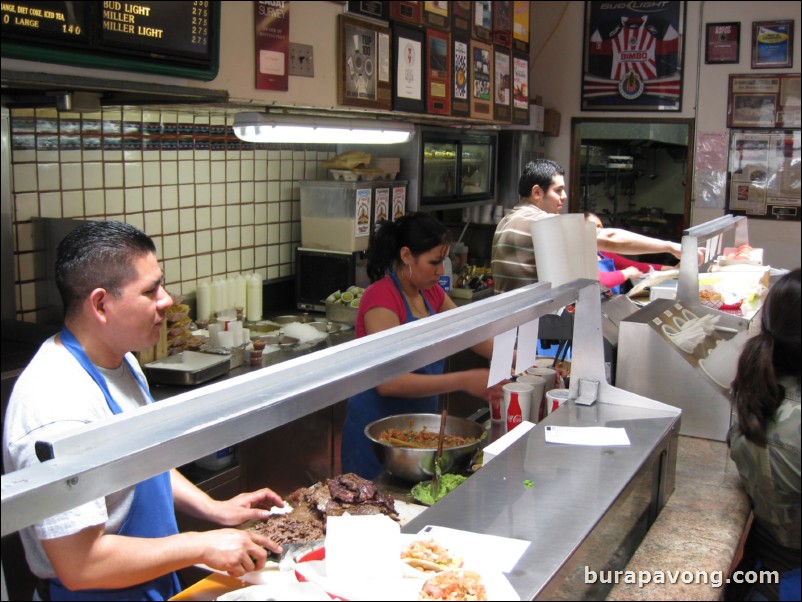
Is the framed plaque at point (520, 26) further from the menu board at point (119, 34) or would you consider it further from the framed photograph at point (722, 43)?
the menu board at point (119, 34)

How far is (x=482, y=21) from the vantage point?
5316 millimetres

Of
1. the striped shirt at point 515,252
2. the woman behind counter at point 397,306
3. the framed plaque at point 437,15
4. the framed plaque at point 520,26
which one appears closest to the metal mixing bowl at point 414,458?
the woman behind counter at point 397,306

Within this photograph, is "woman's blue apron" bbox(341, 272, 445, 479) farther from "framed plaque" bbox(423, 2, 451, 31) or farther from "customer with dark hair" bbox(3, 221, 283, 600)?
"framed plaque" bbox(423, 2, 451, 31)

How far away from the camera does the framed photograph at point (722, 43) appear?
6504 mm

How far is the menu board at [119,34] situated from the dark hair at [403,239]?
2.94ft

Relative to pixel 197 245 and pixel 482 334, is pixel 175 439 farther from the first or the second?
pixel 197 245

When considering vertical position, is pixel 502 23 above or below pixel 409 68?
above

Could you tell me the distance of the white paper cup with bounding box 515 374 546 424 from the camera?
246 cm

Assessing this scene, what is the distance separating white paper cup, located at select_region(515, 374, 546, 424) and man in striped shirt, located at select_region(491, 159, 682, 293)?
1184mm

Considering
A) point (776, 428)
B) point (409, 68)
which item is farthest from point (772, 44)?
point (776, 428)

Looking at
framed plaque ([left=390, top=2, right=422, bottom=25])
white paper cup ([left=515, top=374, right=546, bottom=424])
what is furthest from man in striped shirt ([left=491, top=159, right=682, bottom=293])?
white paper cup ([left=515, top=374, right=546, bottom=424])

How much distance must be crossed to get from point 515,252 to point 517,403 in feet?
5.76

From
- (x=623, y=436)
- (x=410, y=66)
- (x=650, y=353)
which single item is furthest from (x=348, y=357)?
(x=410, y=66)

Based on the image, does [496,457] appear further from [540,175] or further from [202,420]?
[540,175]
